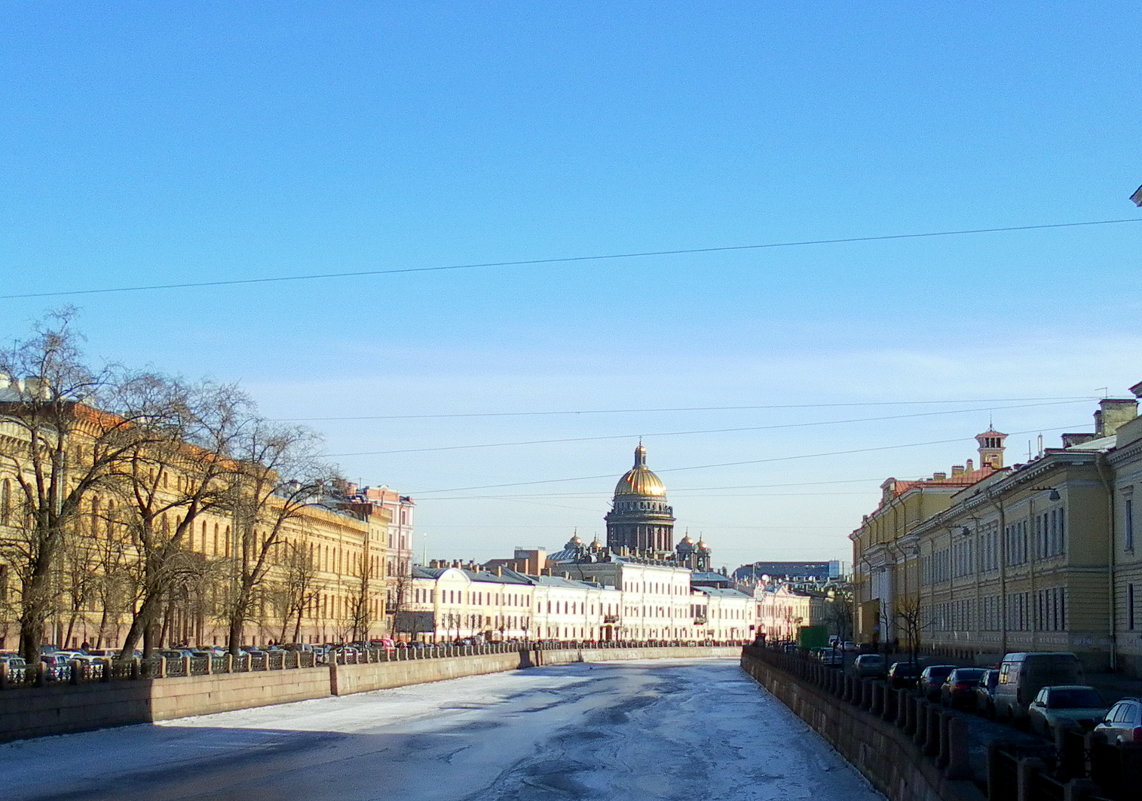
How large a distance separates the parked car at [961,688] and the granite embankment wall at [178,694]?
71.9 ft

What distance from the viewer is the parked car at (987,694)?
38.0m

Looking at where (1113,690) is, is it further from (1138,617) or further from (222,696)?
(222,696)

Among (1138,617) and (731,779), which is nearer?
(731,779)

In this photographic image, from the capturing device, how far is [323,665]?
6069 centimetres

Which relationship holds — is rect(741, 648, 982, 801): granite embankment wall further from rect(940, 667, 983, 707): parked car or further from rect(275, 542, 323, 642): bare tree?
rect(275, 542, 323, 642): bare tree

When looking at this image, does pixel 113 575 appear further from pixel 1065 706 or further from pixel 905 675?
pixel 1065 706

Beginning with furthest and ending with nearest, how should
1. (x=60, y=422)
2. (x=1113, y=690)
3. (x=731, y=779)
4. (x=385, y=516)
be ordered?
(x=385, y=516), (x=1113, y=690), (x=60, y=422), (x=731, y=779)

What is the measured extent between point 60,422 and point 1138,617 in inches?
1469

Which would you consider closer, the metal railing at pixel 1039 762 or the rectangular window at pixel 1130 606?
the metal railing at pixel 1039 762

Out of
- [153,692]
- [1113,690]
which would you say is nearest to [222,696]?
[153,692]

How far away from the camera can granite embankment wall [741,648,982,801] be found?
19969mm

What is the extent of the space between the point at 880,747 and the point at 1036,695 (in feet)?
22.3

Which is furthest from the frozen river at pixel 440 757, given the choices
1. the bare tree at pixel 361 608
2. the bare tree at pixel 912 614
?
the bare tree at pixel 361 608

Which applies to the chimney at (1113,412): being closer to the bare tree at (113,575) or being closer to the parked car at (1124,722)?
the bare tree at (113,575)
